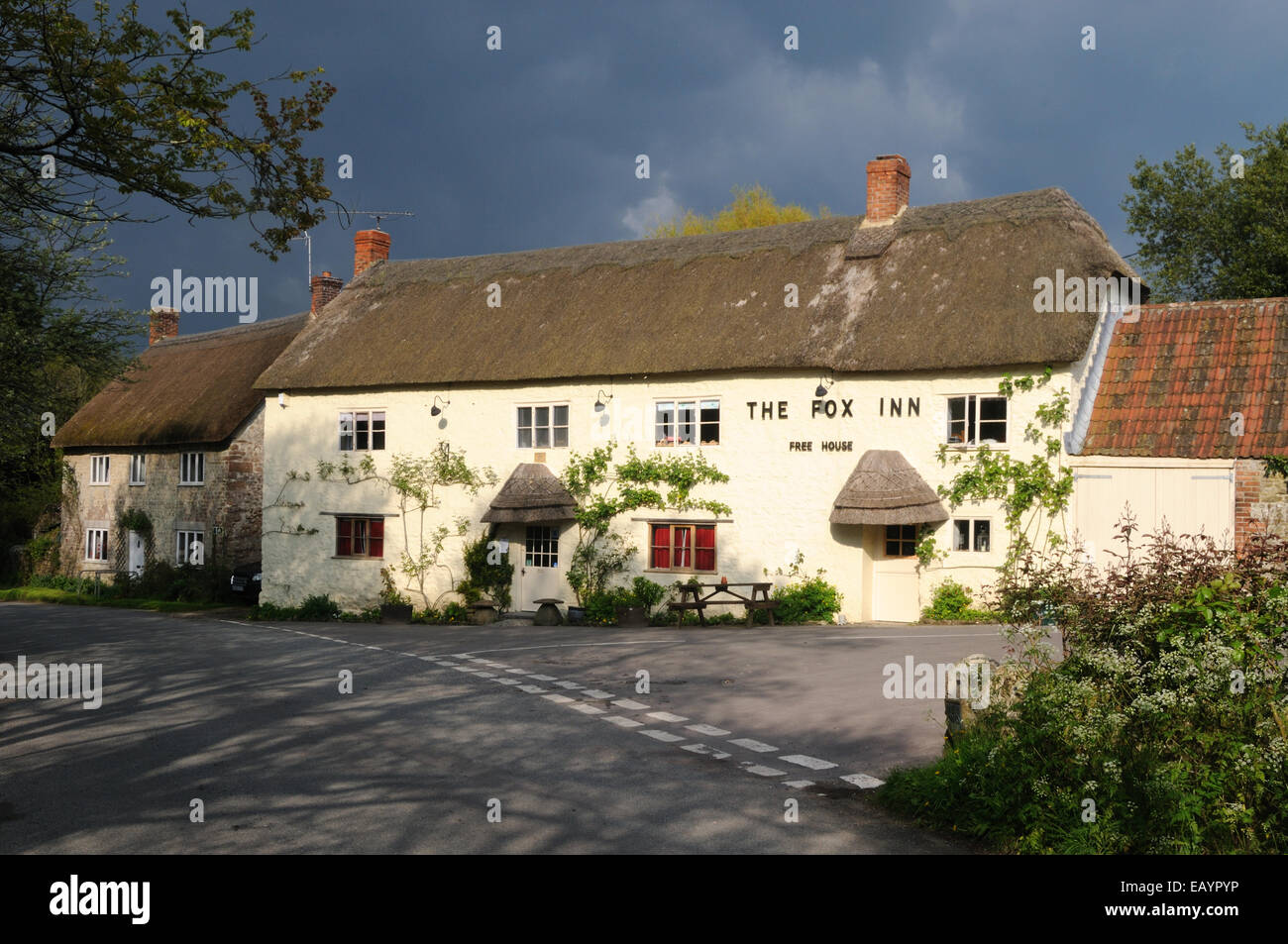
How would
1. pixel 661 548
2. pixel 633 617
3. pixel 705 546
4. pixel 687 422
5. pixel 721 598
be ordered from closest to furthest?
pixel 721 598, pixel 633 617, pixel 705 546, pixel 687 422, pixel 661 548

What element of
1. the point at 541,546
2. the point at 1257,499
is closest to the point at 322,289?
the point at 541,546

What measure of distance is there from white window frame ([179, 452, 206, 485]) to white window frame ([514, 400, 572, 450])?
12.1 m

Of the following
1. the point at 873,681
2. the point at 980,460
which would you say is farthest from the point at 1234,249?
the point at 873,681

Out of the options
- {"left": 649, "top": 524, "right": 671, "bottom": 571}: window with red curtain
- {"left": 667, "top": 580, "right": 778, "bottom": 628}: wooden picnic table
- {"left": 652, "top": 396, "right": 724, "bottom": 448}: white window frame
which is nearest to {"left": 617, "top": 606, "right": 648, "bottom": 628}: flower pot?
{"left": 667, "top": 580, "right": 778, "bottom": 628}: wooden picnic table

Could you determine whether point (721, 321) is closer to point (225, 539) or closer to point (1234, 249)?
point (225, 539)

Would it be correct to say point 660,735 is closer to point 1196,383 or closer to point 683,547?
point 683,547

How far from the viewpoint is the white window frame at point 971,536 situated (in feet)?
68.2

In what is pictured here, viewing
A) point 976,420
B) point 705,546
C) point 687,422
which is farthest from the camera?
point 687,422

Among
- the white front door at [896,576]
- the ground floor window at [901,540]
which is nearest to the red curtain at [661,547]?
the white front door at [896,576]

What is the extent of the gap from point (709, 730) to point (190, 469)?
2660cm

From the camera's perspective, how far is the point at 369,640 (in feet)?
66.6

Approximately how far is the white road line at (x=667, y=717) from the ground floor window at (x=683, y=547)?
1169 centimetres

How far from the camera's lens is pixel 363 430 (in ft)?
92.1

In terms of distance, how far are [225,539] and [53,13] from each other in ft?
82.0
